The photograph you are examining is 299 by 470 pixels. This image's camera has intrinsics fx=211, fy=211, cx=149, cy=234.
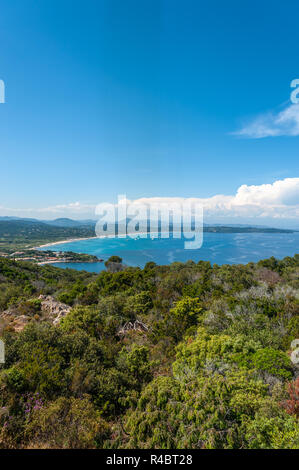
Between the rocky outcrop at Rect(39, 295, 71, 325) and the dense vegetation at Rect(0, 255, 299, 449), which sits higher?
the dense vegetation at Rect(0, 255, 299, 449)

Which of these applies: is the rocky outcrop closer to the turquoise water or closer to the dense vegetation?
the dense vegetation

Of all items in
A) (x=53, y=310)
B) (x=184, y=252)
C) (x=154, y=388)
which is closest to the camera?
(x=154, y=388)

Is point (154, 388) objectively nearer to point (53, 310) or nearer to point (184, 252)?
point (53, 310)

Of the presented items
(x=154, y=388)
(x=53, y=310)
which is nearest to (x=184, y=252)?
(x=53, y=310)

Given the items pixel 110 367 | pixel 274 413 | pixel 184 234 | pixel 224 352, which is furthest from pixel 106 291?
pixel 184 234

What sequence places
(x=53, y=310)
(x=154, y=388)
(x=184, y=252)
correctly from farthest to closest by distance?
(x=184, y=252) < (x=53, y=310) < (x=154, y=388)

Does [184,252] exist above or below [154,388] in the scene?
below

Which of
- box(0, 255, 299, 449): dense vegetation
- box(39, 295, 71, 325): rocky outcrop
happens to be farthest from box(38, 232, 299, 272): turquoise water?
box(0, 255, 299, 449): dense vegetation

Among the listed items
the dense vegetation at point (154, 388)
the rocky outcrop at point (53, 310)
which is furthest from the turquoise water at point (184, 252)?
the dense vegetation at point (154, 388)

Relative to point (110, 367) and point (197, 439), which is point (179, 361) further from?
point (197, 439)

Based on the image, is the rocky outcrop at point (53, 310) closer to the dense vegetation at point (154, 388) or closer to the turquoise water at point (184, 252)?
the dense vegetation at point (154, 388)

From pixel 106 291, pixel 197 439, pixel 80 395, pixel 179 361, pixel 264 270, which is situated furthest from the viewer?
pixel 264 270
